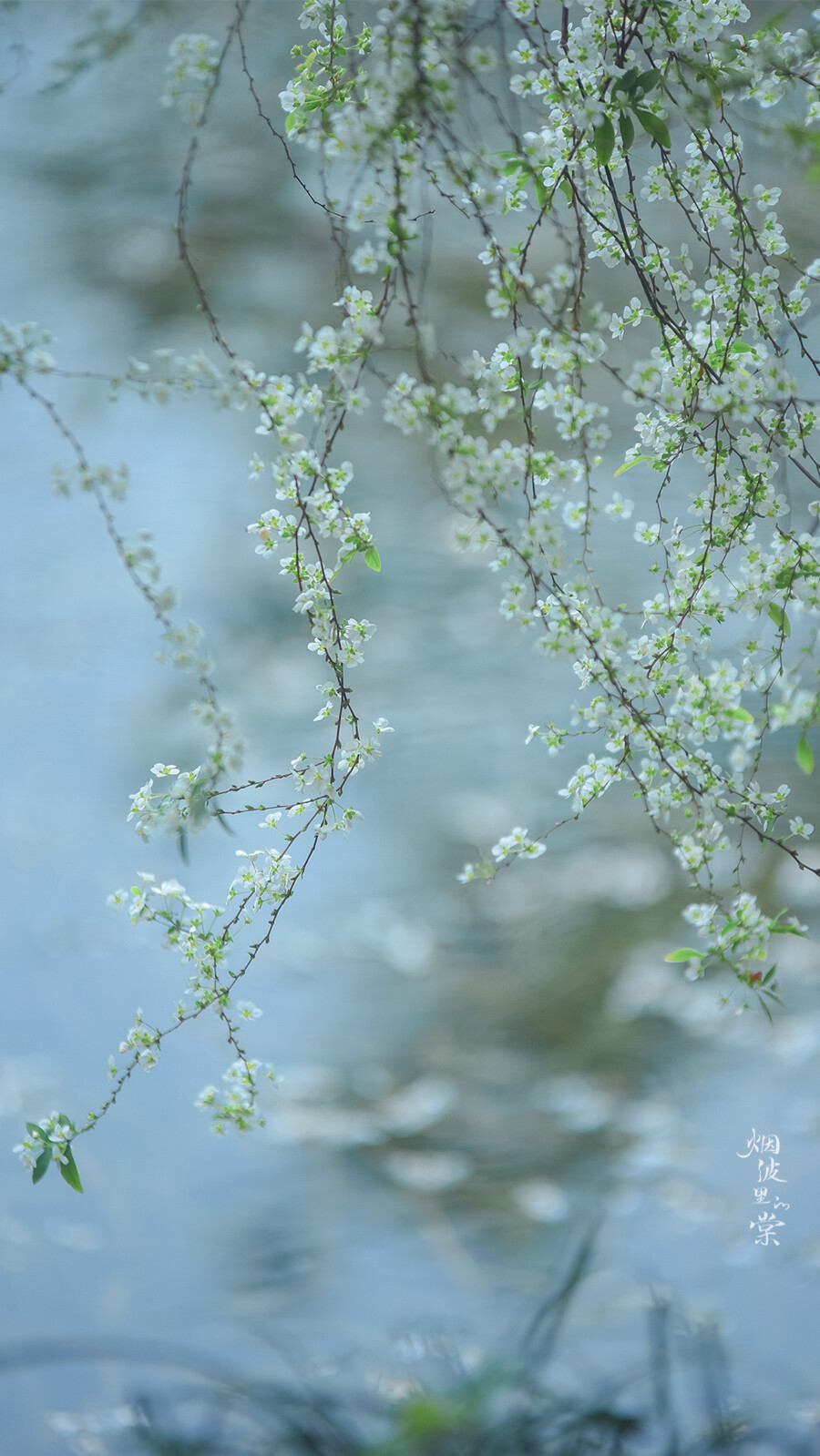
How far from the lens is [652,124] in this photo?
0.67 metres

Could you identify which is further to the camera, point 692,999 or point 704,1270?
point 692,999

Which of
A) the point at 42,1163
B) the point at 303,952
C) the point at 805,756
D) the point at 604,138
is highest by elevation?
the point at 303,952

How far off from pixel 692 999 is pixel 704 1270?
44 cm

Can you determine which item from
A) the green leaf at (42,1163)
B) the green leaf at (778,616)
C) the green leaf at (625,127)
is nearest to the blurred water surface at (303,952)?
the green leaf at (42,1163)

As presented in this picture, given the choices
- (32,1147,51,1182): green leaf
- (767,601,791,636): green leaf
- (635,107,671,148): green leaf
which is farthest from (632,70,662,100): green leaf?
(32,1147,51,1182): green leaf

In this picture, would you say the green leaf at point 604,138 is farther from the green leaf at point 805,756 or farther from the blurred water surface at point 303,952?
the blurred water surface at point 303,952

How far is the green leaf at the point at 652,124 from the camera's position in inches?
26.1

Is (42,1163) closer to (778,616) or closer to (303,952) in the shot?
(778,616)

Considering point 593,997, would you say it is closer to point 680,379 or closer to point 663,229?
point 680,379

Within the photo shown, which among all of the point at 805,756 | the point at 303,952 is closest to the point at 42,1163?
the point at 805,756

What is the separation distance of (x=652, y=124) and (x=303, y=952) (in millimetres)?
1488

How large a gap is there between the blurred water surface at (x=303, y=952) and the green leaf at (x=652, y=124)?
0.93 m

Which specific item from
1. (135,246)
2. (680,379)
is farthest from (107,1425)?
(135,246)

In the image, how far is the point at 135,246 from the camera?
2.18m
